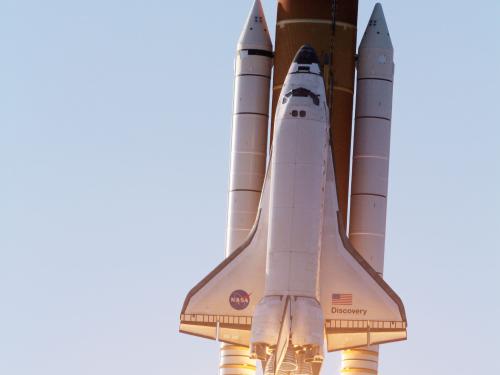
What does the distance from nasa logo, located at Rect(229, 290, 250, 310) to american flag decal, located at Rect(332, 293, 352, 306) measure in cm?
155

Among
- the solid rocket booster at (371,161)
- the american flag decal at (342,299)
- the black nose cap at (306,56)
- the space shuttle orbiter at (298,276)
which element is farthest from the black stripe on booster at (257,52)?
the american flag decal at (342,299)

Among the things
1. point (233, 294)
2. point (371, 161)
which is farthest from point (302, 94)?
point (233, 294)

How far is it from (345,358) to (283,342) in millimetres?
3822

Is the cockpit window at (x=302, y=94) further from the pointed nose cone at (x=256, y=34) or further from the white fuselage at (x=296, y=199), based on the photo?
the pointed nose cone at (x=256, y=34)

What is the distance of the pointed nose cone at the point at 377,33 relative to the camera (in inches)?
1727

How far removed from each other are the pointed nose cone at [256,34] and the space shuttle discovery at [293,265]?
1.0 inches

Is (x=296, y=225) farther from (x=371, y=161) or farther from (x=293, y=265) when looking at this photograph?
(x=371, y=161)

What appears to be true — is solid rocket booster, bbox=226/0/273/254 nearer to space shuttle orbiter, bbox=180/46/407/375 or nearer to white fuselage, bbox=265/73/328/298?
space shuttle orbiter, bbox=180/46/407/375

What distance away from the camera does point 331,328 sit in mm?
41594

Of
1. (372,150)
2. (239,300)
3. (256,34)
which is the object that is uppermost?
(256,34)

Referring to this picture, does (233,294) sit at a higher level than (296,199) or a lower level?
lower

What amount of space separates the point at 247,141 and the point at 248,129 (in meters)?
0.23

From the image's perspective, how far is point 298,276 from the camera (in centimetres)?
3972

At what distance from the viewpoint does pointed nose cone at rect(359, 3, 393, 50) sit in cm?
4388
